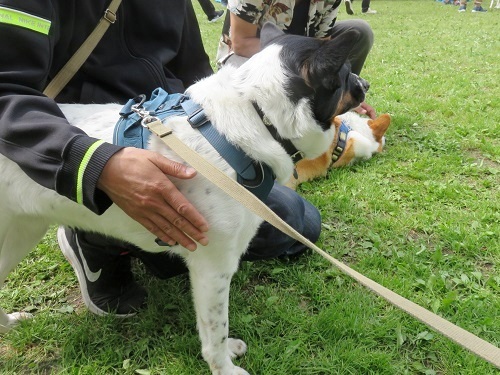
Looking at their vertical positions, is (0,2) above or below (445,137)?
above

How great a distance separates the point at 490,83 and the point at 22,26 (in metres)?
5.70

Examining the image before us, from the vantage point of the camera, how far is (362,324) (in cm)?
225

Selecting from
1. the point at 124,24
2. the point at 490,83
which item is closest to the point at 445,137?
the point at 490,83

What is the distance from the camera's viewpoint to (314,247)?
144 centimetres

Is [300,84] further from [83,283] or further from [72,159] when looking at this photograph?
[83,283]

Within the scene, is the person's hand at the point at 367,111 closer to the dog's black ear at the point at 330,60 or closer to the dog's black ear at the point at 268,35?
the dog's black ear at the point at 268,35

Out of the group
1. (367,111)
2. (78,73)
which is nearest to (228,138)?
(78,73)

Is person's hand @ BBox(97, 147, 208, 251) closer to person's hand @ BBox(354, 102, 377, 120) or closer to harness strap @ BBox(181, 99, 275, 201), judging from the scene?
harness strap @ BBox(181, 99, 275, 201)

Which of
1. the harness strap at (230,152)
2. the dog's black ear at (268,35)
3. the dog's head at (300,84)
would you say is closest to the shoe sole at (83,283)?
the harness strap at (230,152)

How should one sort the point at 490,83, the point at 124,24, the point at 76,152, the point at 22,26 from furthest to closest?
the point at 490,83 → the point at 124,24 → the point at 22,26 → the point at 76,152

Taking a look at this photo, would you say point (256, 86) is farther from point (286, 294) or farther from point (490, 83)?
point (490, 83)

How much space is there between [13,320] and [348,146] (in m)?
2.62

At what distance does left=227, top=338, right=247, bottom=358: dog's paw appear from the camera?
2134mm

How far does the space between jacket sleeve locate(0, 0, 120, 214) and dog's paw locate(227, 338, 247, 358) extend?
97cm
